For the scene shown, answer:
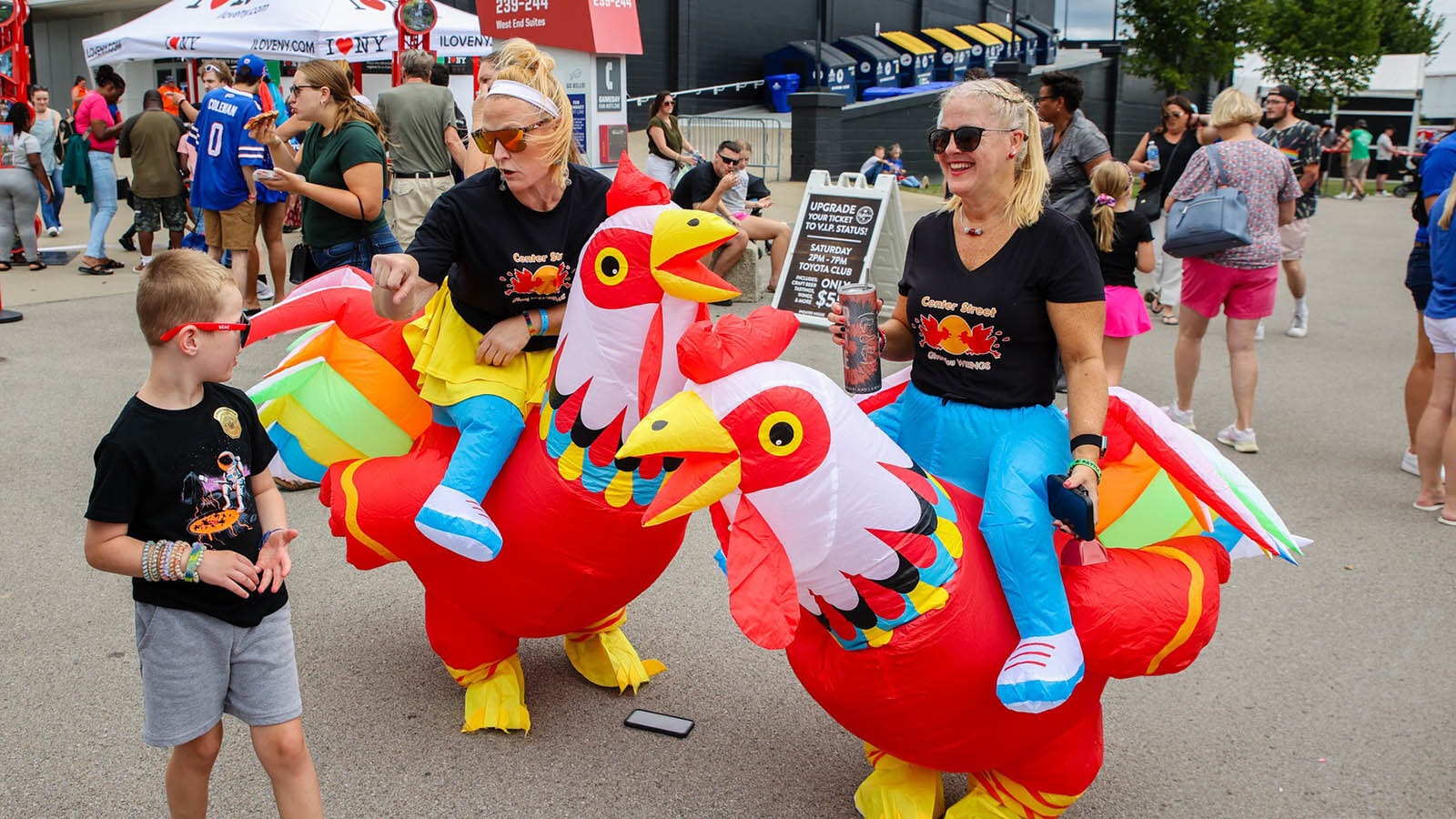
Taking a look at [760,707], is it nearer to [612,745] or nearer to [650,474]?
[612,745]

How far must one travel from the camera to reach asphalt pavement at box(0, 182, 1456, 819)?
11.1 feet

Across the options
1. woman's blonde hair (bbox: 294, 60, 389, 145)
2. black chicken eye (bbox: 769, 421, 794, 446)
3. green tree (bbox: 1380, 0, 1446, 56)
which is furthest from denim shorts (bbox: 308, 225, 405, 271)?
green tree (bbox: 1380, 0, 1446, 56)

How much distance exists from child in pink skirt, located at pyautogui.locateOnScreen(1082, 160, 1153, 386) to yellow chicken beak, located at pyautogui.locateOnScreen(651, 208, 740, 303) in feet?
13.0

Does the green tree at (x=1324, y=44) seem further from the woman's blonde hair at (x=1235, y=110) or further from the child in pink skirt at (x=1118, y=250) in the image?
the child in pink skirt at (x=1118, y=250)

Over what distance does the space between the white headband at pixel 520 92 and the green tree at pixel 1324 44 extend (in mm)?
33425

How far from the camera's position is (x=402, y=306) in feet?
10.8

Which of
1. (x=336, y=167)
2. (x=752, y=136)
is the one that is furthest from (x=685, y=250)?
(x=752, y=136)

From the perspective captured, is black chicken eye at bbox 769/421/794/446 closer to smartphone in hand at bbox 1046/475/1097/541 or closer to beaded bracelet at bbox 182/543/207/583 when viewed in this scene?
A: smartphone in hand at bbox 1046/475/1097/541

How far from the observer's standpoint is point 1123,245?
21.6 feet

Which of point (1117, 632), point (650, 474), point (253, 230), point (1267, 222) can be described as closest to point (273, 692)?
point (650, 474)

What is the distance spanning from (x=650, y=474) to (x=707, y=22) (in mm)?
26417

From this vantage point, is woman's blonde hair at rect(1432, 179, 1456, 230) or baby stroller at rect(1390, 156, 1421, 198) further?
baby stroller at rect(1390, 156, 1421, 198)

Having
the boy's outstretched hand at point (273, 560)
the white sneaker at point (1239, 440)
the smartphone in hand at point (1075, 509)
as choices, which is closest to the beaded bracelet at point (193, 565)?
the boy's outstretched hand at point (273, 560)

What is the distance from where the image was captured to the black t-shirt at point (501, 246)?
133 inches
